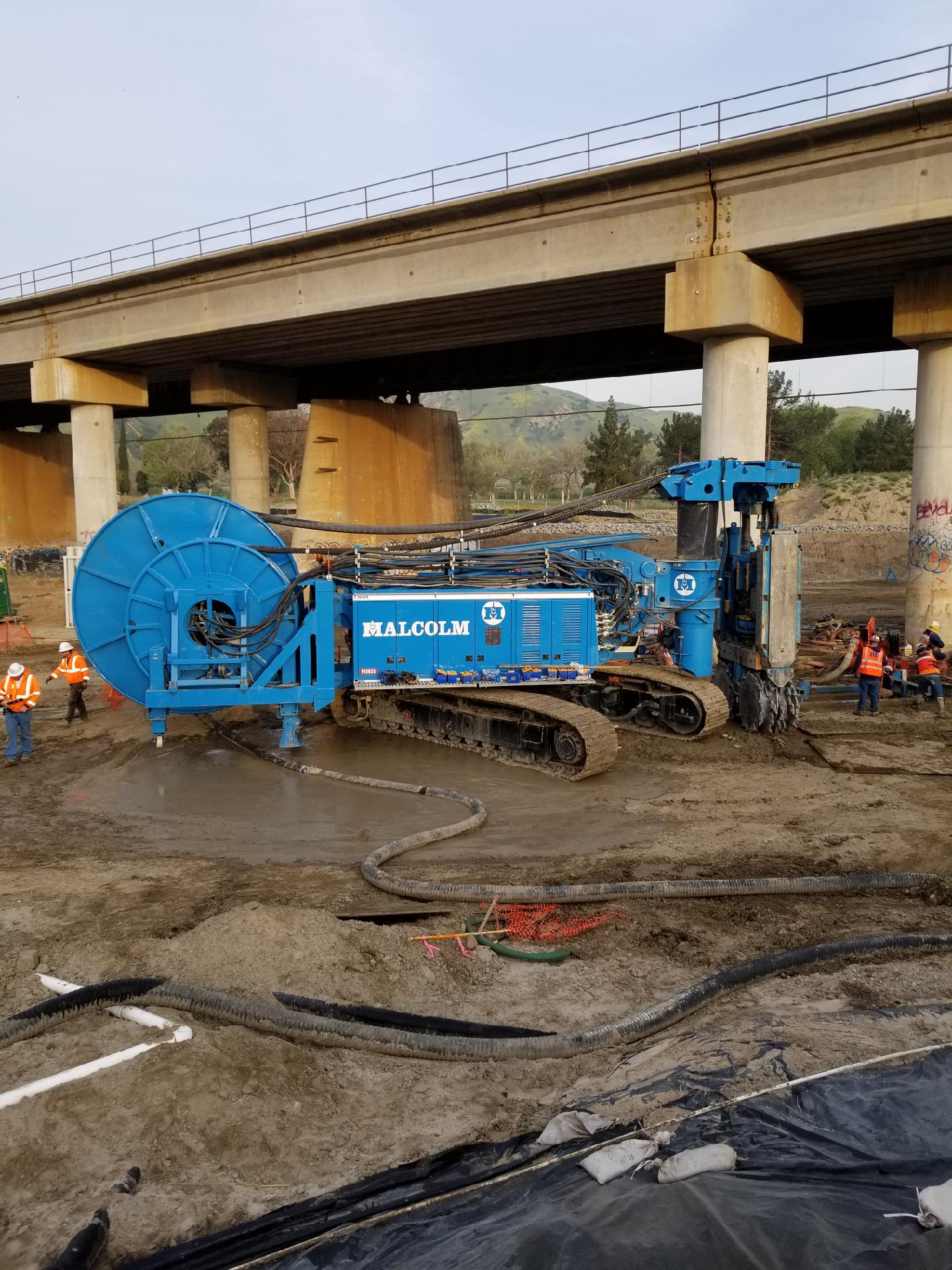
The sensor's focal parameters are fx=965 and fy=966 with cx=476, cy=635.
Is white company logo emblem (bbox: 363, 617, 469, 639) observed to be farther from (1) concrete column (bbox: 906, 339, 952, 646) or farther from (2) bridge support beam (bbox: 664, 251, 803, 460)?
(1) concrete column (bbox: 906, 339, 952, 646)

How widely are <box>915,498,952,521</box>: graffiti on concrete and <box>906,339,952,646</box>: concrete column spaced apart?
0.01 meters

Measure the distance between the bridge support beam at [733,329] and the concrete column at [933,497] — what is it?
2819mm

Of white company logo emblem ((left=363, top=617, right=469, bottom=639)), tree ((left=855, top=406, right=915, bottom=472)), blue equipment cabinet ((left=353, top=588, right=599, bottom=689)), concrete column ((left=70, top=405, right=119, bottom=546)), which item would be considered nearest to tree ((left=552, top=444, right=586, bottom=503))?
tree ((left=855, top=406, right=915, bottom=472))

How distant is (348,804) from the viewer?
10.8 meters

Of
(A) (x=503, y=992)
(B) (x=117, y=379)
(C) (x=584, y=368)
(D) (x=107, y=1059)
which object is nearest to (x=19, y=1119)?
(D) (x=107, y=1059)

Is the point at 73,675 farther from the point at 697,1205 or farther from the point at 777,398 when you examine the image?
the point at 777,398

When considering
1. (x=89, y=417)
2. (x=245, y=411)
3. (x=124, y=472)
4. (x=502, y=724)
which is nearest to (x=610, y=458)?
Answer: (x=245, y=411)

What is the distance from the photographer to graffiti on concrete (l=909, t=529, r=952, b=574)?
19.3 meters

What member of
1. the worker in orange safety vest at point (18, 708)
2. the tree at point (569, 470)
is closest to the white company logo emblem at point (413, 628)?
the worker in orange safety vest at point (18, 708)

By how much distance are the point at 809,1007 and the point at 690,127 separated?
16.4 metres

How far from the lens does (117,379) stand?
1204 inches

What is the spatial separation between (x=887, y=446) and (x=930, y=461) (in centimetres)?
3881

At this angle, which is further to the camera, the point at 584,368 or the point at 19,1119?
the point at 584,368

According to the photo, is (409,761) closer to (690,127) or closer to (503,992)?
(503,992)
